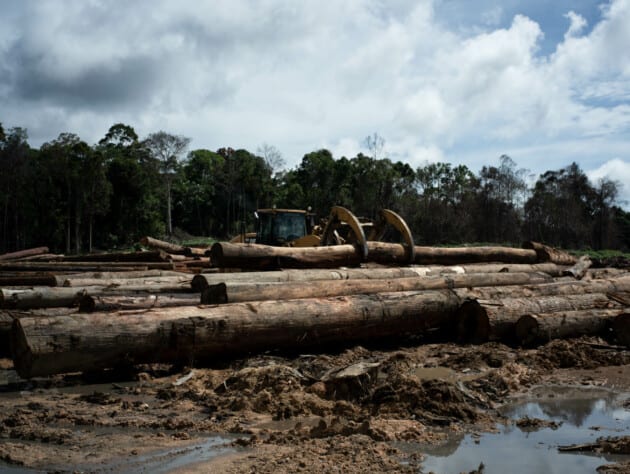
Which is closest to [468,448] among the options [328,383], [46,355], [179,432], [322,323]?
[328,383]

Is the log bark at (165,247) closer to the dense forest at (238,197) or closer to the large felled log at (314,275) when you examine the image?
the large felled log at (314,275)

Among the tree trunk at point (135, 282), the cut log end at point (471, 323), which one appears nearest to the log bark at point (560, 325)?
the cut log end at point (471, 323)

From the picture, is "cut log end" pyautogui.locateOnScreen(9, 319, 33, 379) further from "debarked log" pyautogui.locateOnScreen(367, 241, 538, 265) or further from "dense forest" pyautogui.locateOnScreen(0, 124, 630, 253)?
"dense forest" pyautogui.locateOnScreen(0, 124, 630, 253)

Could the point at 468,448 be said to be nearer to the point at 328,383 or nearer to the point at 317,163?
the point at 328,383

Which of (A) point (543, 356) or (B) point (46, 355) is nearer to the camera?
(B) point (46, 355)

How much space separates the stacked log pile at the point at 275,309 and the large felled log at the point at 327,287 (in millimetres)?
17

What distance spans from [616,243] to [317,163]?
2370 cm

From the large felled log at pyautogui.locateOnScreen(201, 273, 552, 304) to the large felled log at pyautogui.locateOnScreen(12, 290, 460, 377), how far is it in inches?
21.1

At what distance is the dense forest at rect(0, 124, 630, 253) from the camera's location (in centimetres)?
3475

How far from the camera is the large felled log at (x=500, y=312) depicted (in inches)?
339

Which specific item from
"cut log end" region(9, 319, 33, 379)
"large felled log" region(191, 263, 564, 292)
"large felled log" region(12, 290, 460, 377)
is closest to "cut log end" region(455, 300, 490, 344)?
"large felled log" region(12, 290, 460, 377)

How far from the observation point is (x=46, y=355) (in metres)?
5.75

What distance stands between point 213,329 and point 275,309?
34.8 inches

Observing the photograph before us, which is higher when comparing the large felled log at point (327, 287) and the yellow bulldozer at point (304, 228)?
the yellow bulldozer at point (304, 228)
